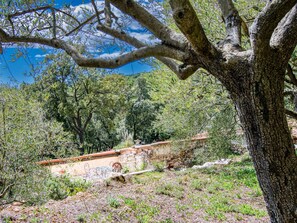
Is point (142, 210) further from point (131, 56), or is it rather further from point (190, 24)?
point (190, 24)

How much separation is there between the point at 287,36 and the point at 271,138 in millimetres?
739

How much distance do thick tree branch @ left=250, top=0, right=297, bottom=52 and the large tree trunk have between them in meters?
0.21

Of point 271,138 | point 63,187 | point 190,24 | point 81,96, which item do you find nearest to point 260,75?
point 271,138

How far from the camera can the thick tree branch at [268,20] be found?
63.5 inches

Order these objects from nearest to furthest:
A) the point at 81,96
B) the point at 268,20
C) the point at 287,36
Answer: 1. the point at 268,20
2. the point at 287,36
3. the point at 81,96

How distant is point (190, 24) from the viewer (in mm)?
1719

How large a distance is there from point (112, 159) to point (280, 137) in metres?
10.4

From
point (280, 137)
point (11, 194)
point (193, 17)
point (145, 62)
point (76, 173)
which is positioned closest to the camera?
point (193, 17)

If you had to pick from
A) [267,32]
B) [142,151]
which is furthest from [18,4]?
[142,151]

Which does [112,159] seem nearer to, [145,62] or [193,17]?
[145,62]

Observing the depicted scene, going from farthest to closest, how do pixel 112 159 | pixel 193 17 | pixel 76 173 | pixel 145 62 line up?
1. pixel 112 159
2. pixel 76 173
3. pixel 145 62
4. pixel 193 17

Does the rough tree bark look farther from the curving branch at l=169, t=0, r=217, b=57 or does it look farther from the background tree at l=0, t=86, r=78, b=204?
the background tree at l=0, t=86, r=78, b=204

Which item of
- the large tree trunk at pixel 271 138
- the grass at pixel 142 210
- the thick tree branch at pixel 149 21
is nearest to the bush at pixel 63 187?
the grass at pixel 142 210

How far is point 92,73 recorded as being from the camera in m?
18.1
